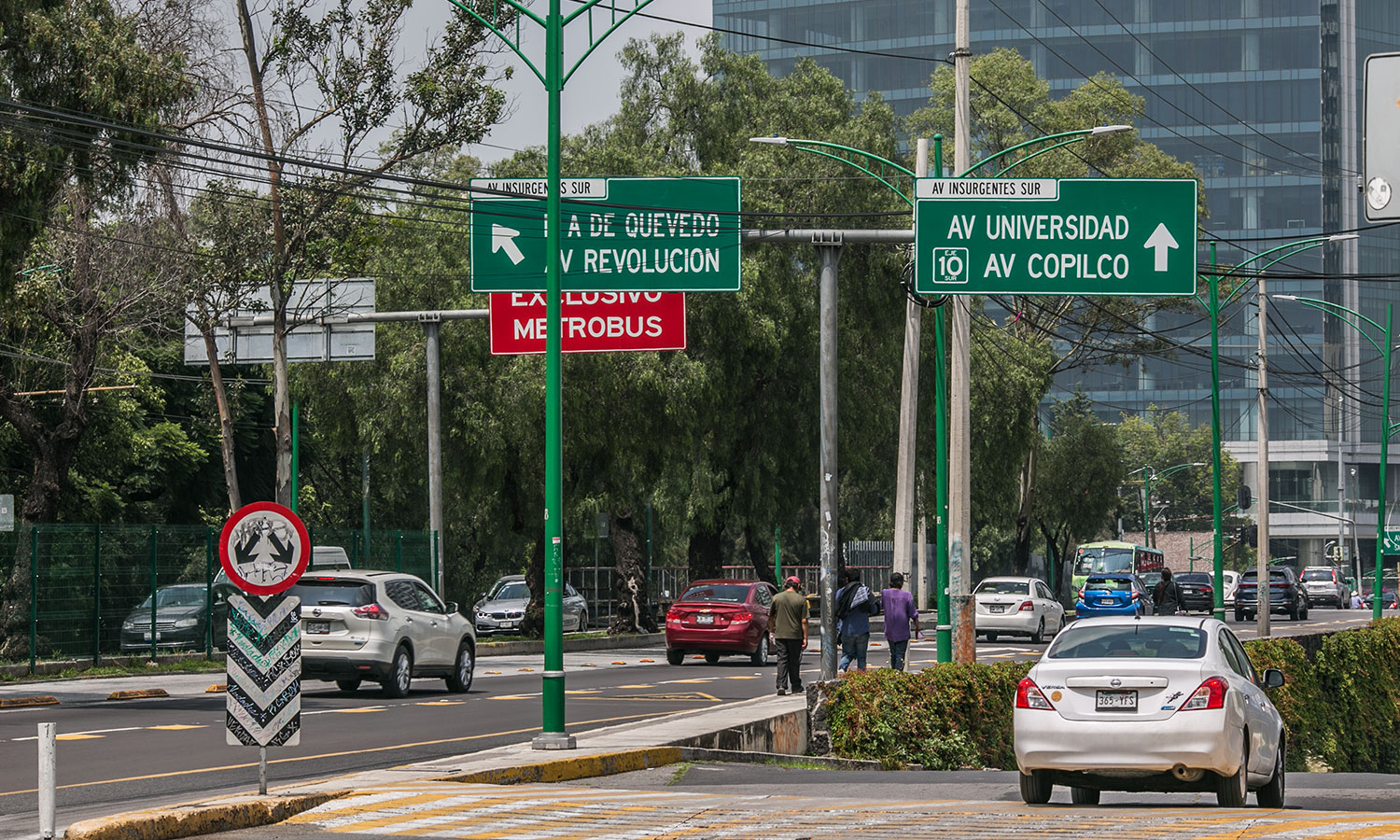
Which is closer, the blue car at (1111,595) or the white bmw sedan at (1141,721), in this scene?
the white bmw sedan at (1141,721)

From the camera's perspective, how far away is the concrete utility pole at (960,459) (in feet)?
78.8

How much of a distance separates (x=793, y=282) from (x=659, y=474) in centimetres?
582

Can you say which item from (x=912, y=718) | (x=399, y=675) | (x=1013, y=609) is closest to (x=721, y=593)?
(x=399, y=675)

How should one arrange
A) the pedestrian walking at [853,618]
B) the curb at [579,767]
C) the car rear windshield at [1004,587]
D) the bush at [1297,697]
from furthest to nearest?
1. the car rear windshield at [1004,587]
2. the bush at [1297,697]
3. the pedestrian walking at [853,618]
4. the curb at [579,767]

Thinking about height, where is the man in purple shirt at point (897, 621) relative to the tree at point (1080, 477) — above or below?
below

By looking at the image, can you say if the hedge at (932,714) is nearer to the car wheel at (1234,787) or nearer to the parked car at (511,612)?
the car wheel at (1234,787)

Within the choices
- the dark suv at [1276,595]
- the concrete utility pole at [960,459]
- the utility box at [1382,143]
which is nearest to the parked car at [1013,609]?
the concrete utility pole at [960,459]

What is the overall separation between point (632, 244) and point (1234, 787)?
35.6 feet

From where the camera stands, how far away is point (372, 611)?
24.2 meters

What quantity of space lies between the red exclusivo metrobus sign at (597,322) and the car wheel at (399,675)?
4756 mm

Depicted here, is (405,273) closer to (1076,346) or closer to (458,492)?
(458,492)

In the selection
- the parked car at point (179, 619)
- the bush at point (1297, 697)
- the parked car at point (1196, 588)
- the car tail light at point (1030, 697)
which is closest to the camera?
the car tail light at point (1030, 697)

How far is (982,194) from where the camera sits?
20.6 meters

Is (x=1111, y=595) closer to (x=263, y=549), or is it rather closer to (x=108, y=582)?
(x=108, y=582)
